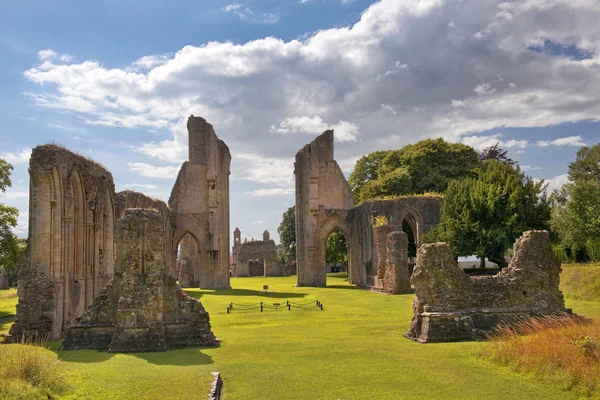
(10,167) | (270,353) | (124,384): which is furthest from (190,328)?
(10,167)

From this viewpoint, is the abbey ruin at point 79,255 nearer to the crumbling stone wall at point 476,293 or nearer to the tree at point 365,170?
the crumbling stone wall at point 476,293

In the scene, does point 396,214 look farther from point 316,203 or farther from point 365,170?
point 365,170

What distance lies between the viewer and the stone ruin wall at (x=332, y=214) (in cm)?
3809

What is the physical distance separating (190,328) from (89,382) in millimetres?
4711

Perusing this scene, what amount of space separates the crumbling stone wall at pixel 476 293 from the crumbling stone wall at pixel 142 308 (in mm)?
5678

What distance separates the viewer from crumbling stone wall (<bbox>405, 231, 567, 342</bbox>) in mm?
14055

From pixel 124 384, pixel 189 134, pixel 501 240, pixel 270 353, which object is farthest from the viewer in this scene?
pixel 189 134

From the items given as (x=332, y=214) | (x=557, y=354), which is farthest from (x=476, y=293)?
(x=332, y=214)

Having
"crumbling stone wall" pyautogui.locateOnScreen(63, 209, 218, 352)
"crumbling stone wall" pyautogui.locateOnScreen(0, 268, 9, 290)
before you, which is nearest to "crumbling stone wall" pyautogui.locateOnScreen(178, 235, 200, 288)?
"crumbling stone wall" pyautogui.locateOnScreen(0, 268, 9, 290)

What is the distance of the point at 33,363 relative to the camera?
A: 8688 millimetres

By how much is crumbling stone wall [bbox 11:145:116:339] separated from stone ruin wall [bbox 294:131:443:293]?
20.8 meters

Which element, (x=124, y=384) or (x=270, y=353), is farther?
(x=270, y=353)

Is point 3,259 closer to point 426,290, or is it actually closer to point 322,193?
point 426,290

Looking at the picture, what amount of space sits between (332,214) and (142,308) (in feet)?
93.2
